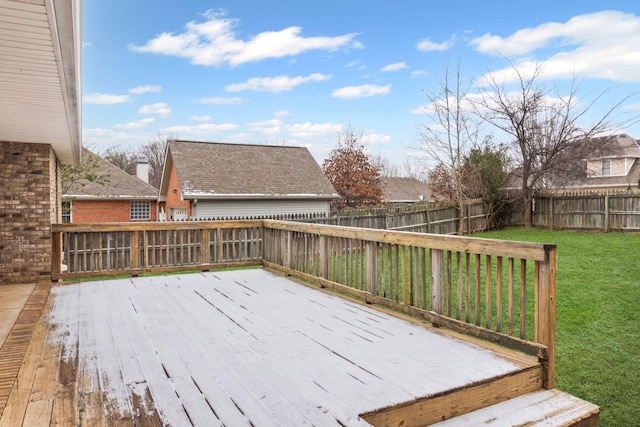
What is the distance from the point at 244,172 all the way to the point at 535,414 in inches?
591

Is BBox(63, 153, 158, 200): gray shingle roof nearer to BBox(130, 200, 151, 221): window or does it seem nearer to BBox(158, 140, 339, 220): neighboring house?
BBox(130, 200, 151, 221): window

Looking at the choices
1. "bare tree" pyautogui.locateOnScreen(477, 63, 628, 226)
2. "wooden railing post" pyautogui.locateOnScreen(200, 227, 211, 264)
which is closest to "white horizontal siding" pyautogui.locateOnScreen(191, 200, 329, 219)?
"wooden railing post" pyautogui.locateOnScreen(200, 227, 211, 264)

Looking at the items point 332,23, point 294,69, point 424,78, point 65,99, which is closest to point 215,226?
point 65,99

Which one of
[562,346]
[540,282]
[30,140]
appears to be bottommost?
[562,346]

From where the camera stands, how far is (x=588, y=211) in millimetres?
15258

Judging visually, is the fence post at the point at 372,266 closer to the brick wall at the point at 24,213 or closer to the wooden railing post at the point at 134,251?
the wooden railing post at the point at 134,251

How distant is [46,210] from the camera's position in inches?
252

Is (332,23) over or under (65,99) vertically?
over

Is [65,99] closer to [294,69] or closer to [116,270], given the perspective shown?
[116,270]

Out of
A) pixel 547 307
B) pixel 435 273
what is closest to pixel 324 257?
pixel 435 273

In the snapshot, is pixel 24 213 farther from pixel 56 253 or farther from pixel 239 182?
pixel 239 182

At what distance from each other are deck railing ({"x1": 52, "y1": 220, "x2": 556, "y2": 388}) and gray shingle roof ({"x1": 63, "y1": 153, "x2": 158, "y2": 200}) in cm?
1304

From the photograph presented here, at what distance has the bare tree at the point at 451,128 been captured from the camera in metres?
16.2

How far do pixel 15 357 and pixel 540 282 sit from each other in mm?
3795
